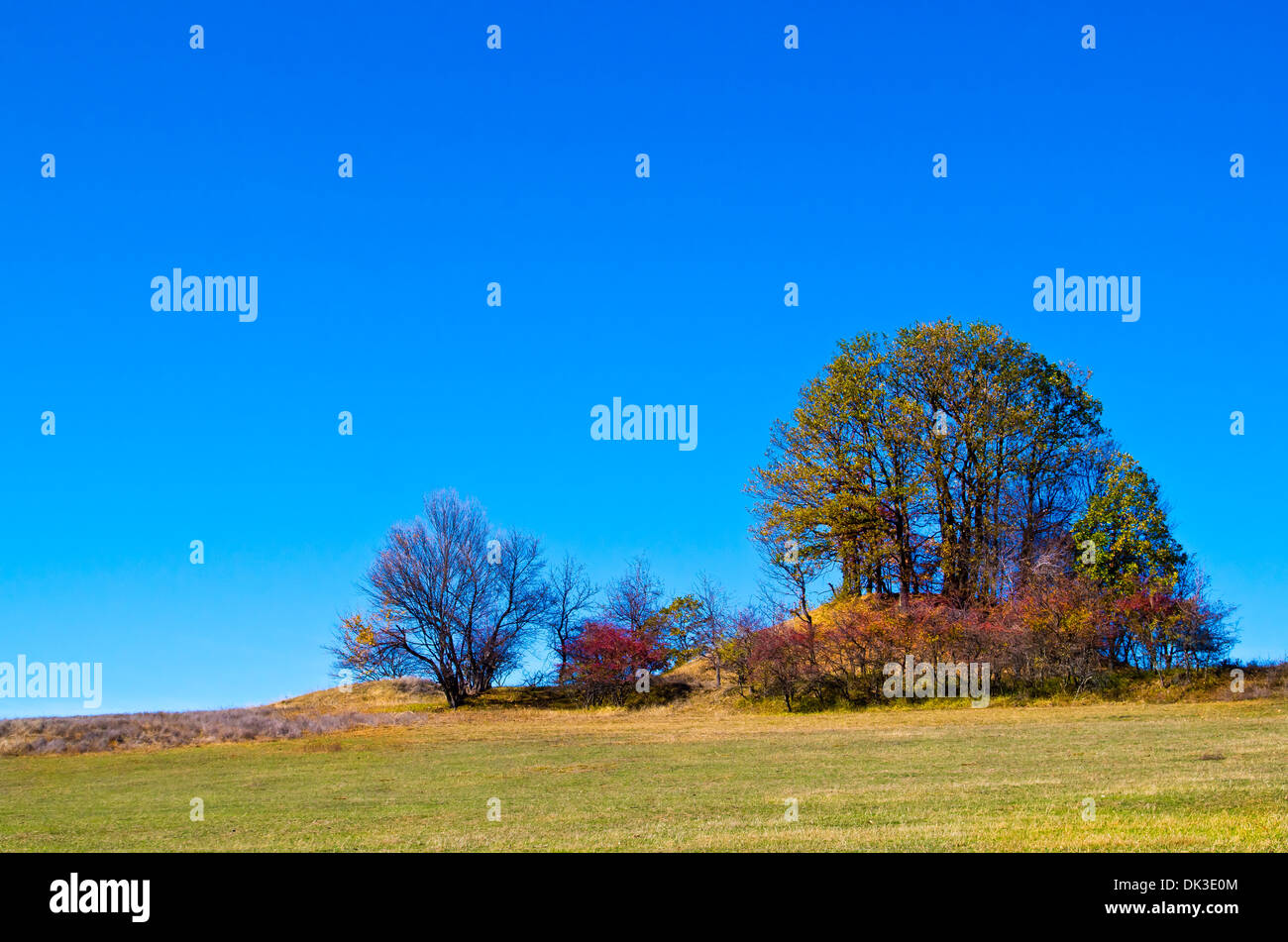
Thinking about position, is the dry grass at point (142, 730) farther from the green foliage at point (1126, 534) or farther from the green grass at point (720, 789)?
the green foliage at point (1126, 534)

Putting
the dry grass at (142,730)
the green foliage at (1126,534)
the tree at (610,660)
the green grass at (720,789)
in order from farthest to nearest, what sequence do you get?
1. the tree at (610,660)
2. the green foliage at (1126,534)
3. the dry grass at (142,730)
4. the green grass at (720,789)

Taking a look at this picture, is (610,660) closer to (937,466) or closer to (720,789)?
(937,466)

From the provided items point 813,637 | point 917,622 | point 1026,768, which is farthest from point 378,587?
point 1026,768

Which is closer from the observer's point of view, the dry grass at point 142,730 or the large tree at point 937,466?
the dry grass at point 142,730

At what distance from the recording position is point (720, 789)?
62.8ft

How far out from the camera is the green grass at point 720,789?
43.3ft

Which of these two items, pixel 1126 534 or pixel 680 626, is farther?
pixel 680 626

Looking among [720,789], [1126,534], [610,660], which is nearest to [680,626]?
[610,660]

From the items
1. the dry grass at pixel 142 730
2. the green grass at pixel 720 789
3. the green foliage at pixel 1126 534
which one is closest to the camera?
the green grass at pixel 720 789

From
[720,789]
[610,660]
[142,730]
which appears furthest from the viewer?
[610,660]

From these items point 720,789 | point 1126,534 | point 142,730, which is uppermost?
point 1126,534

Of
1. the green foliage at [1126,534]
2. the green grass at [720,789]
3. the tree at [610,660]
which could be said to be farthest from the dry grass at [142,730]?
the green foliage at [1126,534]
